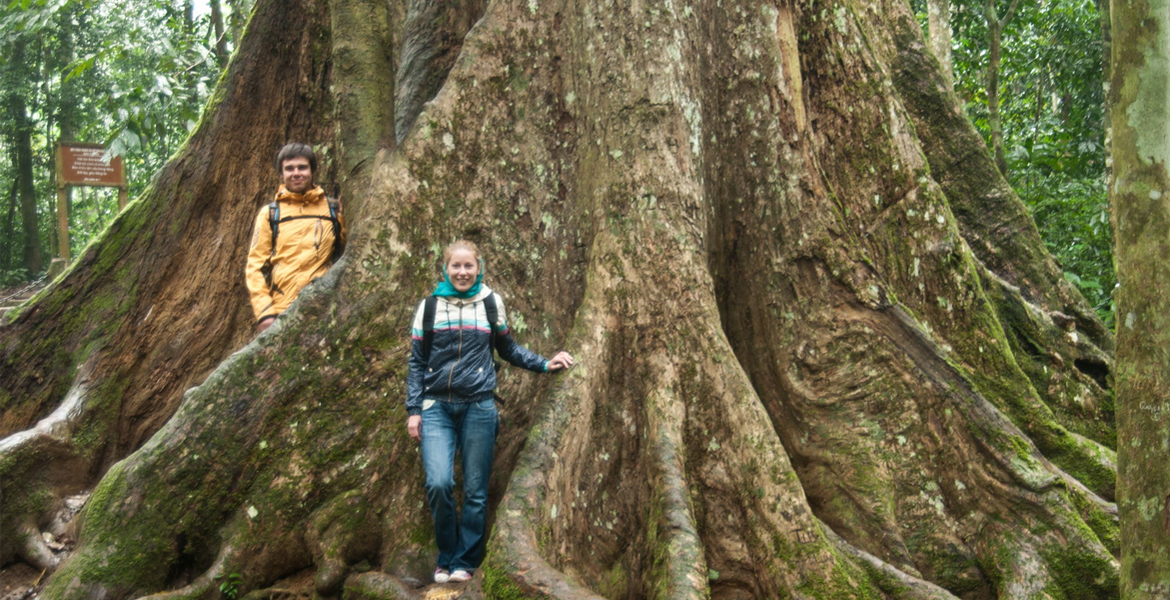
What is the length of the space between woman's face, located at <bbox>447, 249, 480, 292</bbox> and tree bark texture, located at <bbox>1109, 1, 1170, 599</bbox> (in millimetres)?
2690

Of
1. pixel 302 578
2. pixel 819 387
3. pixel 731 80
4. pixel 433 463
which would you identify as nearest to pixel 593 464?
pixel 433 463

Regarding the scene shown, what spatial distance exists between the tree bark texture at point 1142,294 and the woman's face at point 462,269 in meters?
2.69

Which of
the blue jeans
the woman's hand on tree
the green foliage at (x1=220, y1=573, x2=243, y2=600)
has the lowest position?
the green foliage at (x1=220, y1=573, x2=243, y2=600)

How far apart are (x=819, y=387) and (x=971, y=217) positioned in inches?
123

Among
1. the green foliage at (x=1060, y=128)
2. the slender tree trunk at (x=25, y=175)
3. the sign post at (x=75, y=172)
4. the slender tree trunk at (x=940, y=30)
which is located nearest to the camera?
the slender tree trunk at (x=940, y=30)

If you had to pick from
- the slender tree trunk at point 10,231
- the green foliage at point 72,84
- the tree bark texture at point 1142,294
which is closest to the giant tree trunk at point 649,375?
the tree bark texture at point 1142,294

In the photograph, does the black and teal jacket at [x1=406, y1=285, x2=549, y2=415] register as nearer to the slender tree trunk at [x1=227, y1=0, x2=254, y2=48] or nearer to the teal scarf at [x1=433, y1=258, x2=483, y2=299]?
the teal scarf at [x1=433, y1=258, x2=483, y2=299]

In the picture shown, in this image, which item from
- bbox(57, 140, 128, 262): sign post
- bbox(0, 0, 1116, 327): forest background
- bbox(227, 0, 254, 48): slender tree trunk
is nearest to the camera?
bbox(0, 0, 1116, 327): forest background

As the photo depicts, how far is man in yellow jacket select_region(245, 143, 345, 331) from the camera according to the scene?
5484mm

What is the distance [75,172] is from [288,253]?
1178cm

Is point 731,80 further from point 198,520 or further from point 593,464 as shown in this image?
point 198,520

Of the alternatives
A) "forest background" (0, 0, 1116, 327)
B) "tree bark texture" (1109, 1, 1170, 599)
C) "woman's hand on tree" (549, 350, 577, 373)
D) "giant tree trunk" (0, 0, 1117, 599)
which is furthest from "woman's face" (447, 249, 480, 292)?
"forest background" (0, 0, 1116, 327)

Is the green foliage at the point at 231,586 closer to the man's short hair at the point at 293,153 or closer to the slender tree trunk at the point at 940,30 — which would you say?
the man's short hair at the point at 293,153

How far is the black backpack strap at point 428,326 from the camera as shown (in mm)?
4230
